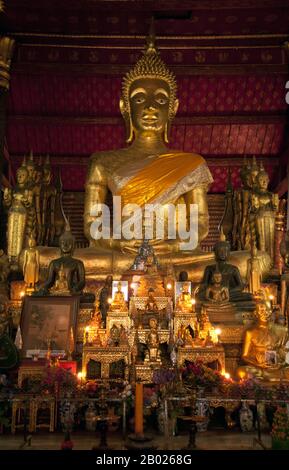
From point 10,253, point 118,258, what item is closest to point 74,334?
point 118,258

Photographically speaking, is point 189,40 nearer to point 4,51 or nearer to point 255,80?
point 255,80

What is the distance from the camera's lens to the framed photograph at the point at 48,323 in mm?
4598

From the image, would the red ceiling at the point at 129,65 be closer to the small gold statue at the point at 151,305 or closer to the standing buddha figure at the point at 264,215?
the standing buddha figure at the point at 264,215

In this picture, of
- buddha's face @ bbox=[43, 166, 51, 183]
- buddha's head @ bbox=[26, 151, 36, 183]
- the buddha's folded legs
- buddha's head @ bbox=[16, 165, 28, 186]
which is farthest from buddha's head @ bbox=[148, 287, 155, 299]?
buddha's face @ bbox=[43, 166, 51, 183]

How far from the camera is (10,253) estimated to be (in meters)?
6.36

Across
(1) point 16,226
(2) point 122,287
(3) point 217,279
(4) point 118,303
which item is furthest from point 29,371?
(1) point 16,226

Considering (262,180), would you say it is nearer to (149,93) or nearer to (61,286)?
(149,93)

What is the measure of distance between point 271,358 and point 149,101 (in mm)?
3986

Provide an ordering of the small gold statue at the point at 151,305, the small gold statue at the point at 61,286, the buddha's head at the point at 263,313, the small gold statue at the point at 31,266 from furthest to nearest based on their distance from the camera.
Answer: the small gold statue at the point at 31,266 → the small gold statue at the point at 61,286 → the small gold statue at the point at 151,305 → the buddha's head at the point at 263,313

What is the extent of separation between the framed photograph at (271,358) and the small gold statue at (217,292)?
103cm

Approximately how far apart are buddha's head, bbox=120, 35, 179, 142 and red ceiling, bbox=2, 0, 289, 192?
632mm

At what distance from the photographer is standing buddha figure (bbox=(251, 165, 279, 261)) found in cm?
652

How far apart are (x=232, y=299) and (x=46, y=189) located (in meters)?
3.22

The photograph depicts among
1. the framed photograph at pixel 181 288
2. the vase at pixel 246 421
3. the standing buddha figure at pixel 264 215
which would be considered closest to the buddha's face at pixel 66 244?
the framed photograph at pixel 181 288
